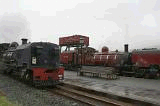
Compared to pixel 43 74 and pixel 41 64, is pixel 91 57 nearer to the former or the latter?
pixel 41 64

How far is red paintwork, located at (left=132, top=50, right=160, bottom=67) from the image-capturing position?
70.3ft

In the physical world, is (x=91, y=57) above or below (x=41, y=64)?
above

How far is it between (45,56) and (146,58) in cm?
1198

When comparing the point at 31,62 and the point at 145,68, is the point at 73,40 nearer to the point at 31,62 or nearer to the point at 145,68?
the point at 145,68

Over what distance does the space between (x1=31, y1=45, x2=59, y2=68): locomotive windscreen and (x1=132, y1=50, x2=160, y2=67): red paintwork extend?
10895mm

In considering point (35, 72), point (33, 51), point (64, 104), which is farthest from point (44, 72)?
point (64, 104)

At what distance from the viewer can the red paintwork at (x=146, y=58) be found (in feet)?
70.3

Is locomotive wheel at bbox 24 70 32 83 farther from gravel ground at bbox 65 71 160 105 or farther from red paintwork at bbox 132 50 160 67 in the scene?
red paintwork at bbox 132 50 160 67

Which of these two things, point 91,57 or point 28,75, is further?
point 91,57

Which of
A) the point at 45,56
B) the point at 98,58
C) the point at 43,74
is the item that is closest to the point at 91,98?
the point at 43,74

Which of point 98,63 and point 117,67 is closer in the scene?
point 117,67

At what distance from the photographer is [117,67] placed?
2506 cm

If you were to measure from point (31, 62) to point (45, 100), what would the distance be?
4738 mm

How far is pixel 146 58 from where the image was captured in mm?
22188
